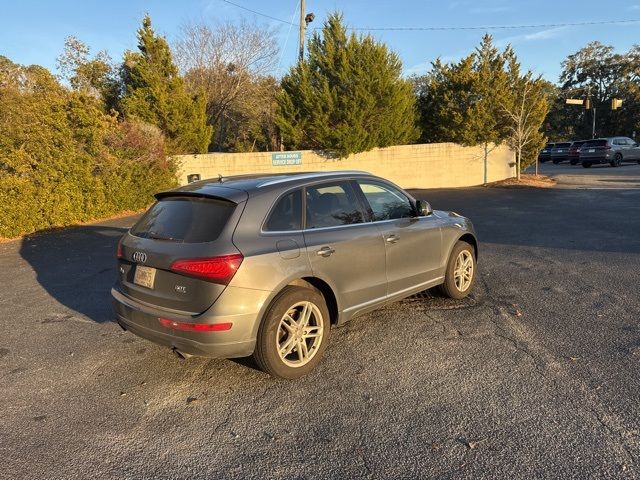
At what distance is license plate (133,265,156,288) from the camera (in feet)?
12.0

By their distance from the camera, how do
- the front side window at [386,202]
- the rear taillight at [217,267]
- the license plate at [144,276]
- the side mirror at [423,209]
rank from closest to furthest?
the rear taillight at [217,267], the license plate at [144,276], the front side window at [386,202], the side mirror at [423,209]

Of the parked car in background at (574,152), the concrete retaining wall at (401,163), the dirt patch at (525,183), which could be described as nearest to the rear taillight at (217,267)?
the concrete retaining wall at (401,163)

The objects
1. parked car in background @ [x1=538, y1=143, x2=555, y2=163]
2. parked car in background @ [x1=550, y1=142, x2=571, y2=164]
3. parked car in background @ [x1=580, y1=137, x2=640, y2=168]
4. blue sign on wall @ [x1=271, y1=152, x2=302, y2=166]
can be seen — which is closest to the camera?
blue sign on wall @ [x1=271, y1=152, x2=302, y2=166]

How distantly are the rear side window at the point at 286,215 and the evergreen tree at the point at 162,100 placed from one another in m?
14.9

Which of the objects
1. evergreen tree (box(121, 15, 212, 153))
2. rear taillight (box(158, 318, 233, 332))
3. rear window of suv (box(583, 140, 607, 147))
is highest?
evergreen tree (box(121, 15, 212, 153))

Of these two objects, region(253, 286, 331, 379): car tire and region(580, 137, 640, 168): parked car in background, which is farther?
region(580, 137, 640, 168): parked car in background

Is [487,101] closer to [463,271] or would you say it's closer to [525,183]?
[525,183]

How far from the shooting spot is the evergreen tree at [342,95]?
61.3 ft

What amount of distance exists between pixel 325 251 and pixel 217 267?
0.94 meters

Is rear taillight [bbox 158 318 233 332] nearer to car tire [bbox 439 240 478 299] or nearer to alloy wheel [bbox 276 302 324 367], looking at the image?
alloy wheel [bbox 276 302 324 367]

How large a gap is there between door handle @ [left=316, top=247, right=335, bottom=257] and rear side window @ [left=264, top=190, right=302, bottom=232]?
25cm

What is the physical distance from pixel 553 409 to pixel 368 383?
4.14 ft

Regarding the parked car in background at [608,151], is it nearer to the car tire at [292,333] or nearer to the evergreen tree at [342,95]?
the evergreen tree at [342,95]

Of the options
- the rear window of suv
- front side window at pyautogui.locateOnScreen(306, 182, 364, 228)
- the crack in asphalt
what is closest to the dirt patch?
the rear window of suv
